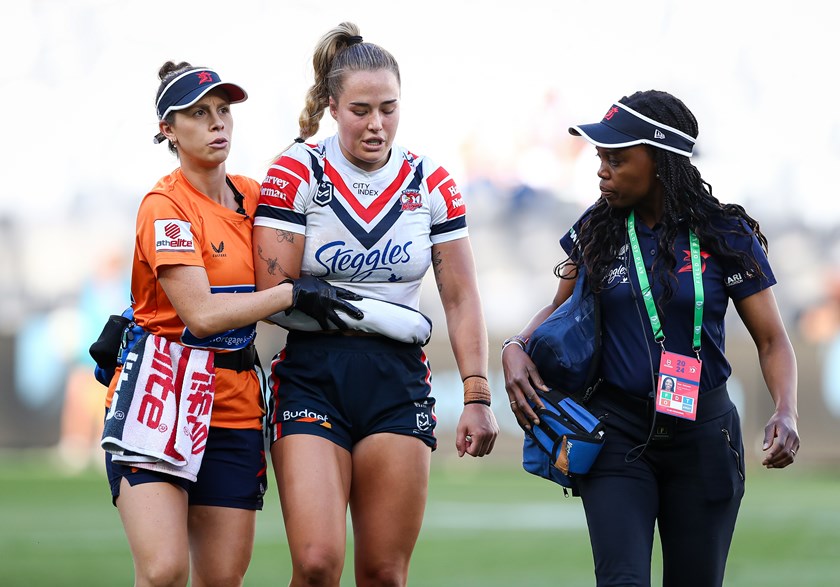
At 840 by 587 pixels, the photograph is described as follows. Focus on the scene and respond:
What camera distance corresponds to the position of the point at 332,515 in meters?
4.84

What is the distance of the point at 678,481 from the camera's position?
4.83 m

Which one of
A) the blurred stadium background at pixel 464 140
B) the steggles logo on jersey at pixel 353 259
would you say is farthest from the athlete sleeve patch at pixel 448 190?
the blurred stadium background at pixel 464 140

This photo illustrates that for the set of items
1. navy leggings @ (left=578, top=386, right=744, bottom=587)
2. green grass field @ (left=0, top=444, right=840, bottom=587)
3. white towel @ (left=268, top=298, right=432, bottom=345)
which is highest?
white towel @ (left=268, top=298, right=432, bottom=345)

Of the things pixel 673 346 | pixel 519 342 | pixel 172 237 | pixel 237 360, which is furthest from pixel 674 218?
pixel 172 237

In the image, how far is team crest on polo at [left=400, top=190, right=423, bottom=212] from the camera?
5199 millimetres

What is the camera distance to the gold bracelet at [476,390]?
206 inches

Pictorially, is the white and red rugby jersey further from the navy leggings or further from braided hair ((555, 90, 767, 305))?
the navy leggings

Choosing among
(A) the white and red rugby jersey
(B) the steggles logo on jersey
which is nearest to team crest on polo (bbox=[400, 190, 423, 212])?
(A) the white and red rugby jersey

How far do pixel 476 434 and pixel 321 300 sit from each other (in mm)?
804

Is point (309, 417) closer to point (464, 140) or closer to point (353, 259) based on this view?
point (353, 259)

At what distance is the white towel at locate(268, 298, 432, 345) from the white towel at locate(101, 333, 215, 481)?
0.34 m

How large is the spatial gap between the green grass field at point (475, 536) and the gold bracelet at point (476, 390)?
376cm

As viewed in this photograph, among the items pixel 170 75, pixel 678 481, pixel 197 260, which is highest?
pixel 170 75

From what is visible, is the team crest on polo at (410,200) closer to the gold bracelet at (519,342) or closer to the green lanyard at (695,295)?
the gold bracelet at (519,342)
